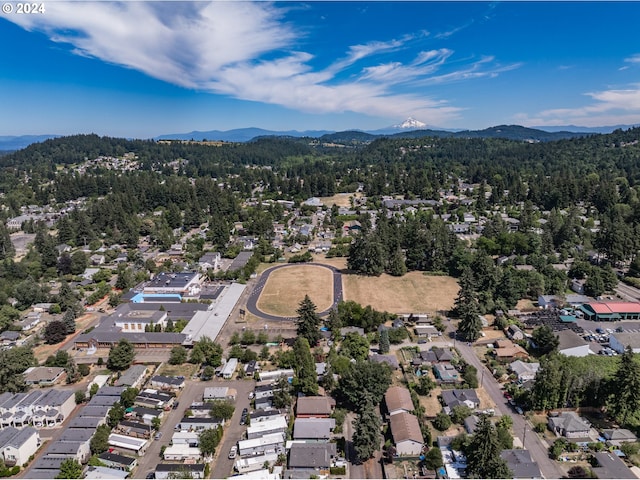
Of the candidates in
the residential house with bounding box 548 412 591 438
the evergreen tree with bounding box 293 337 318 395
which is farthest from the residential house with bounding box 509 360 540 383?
the evergreen tree with bounding box 293 337 318 395

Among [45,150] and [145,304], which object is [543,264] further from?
[45,150]

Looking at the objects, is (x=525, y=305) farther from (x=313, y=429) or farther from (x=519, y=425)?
(x=313, y=429)

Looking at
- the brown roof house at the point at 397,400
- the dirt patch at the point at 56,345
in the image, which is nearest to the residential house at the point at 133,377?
the dirt patch at the point at 56,345

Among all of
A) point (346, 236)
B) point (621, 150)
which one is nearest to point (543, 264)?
point (346, 236)

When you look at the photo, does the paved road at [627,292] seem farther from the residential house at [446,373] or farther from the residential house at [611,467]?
the residential house at [611,467]

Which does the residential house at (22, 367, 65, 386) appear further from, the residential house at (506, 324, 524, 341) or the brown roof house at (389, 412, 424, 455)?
the residential house at (506, 324, 524, 341)

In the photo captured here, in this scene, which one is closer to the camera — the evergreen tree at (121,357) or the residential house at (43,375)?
the residential house at (43,375)

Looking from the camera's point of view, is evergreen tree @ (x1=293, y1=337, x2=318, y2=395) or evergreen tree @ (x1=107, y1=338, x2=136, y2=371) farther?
evergreen tree @ (x1=107, y1=338, x2=136, y2=371)
